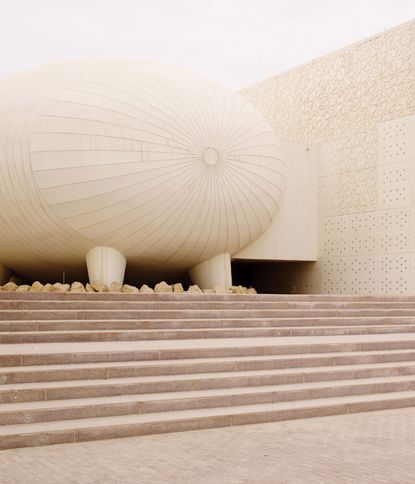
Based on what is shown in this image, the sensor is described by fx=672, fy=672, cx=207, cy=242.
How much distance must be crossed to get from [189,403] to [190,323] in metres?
2.63

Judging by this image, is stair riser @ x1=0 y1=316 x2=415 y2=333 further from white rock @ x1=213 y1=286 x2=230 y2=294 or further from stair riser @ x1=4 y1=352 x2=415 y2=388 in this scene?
white rock @ x1=213 y1=286 x2=230 y2=294

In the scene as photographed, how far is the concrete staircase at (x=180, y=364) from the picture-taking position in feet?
19.4

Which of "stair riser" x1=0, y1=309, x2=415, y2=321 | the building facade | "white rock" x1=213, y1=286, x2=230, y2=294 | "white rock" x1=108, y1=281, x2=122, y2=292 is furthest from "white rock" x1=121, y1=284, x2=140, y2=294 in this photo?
the building facade

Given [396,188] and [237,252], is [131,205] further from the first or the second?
[396,188]

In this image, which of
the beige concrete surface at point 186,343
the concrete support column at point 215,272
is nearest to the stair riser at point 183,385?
the beige concrete surface at point 186,343

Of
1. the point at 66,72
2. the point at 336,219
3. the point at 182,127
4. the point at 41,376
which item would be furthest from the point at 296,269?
the point at 41,376

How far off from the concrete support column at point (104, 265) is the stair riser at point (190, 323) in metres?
4.83

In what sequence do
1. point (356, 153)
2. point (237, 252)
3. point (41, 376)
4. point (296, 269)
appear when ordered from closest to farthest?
point (41, 376), point (237, 252), point (356, 153), point (296, 269)

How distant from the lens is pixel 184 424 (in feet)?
19.5

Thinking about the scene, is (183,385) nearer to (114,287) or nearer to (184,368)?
(184,368)

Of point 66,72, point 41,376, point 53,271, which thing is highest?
point 66,72

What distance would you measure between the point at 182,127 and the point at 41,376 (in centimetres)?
792

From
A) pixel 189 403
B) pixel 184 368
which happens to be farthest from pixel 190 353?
pixel 189 403

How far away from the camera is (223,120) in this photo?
13.8 m
